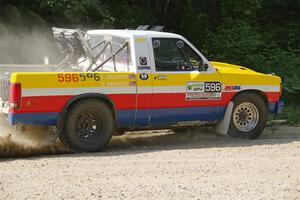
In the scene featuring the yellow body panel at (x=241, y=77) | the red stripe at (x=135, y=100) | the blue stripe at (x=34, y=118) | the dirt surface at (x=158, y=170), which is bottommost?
the dirt surface at (x=158, y=170)

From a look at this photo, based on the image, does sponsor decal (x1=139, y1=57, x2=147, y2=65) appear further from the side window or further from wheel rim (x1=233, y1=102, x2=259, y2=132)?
wheel rim (x1=233, y1=102, x2=259, y2=132)

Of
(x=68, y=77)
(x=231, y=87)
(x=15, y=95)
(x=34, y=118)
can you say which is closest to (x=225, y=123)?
(x=231, y=87)

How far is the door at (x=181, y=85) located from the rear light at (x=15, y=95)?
2228 millimetres

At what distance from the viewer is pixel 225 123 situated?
1093 cm

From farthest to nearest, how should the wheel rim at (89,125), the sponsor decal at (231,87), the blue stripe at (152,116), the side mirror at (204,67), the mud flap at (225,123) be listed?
the mud flap at (225,123)
the sponsor decal at (231,87)
the side mirror at (204,67)
the wheel rim at (89,125)
the blue stripe at (152,116)

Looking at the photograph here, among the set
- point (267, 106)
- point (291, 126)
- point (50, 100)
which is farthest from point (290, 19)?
point (50, 100)

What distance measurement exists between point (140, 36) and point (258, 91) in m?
2.53

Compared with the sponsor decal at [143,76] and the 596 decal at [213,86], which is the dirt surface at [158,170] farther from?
the sponsor decal at [143,76]

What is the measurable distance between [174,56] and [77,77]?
71.9 inches

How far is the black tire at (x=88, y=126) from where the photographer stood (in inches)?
375

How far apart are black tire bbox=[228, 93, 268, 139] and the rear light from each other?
392cm

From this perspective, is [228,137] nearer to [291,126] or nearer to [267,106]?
[267,106]

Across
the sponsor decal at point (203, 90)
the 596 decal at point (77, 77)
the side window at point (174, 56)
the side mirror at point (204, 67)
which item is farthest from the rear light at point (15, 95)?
the side mirror at point (204, 67)

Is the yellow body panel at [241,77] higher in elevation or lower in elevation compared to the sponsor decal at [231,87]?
higher
